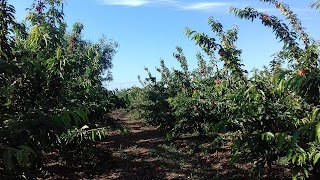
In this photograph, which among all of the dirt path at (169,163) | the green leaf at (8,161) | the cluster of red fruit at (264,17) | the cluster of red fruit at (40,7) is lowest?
the dirt path at (169,163)

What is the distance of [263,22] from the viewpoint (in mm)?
4719

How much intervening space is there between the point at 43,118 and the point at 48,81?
4.49 ft

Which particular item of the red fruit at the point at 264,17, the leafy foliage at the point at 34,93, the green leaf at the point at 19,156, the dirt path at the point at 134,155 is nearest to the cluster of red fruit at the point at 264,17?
the red fruit at the point at 264,17

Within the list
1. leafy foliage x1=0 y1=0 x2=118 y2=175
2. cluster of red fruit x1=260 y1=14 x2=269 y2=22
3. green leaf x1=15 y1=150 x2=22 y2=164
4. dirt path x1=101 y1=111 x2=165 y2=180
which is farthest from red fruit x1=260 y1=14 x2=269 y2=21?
green leaf x1=15 y1=150 x2=22 y2=164

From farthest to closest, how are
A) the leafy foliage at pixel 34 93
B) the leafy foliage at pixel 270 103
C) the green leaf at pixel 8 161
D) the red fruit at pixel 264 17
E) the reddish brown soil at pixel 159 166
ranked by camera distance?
the reddish brown soil at pixel 159 166 → the red fruit at pixel 264 17 → the leafy foliage at pixel 270 103 → the leafy foliage at pixel 34 93 → the green leaf at pixel 8 161

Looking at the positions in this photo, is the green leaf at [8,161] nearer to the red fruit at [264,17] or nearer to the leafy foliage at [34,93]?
the leafy foliage at [34,93]

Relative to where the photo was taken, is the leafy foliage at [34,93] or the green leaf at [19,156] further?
the leafy foliage at [34,93]

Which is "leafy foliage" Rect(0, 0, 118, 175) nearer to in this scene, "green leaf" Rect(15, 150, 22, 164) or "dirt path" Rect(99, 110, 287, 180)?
"green leaf" Rect(15, 150, 22, 164)

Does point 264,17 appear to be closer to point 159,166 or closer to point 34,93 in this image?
point 34,93

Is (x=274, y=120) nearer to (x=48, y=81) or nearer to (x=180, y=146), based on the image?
(x=48, y=81)

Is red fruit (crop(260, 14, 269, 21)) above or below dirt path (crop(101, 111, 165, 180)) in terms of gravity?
above

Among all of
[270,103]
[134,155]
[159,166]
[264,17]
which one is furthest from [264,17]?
[134,155]

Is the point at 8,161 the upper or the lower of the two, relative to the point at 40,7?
lower

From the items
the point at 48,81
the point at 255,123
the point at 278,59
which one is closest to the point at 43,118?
the point at 48,81
